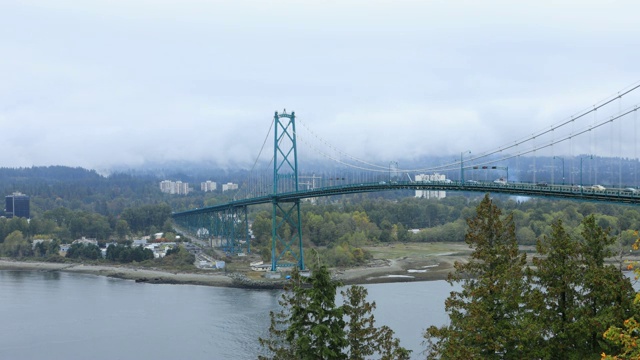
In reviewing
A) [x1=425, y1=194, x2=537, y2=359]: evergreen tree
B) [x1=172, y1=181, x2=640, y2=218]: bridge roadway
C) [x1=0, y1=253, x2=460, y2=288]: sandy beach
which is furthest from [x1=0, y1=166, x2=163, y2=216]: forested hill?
[x1=425, y1=194, x2=537, y2=359]: evergreen tree

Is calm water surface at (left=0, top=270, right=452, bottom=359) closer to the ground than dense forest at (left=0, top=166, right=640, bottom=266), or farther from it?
closer to the ground

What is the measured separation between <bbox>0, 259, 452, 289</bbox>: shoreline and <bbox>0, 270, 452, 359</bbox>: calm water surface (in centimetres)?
65

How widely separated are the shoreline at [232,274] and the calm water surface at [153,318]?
0.65 m

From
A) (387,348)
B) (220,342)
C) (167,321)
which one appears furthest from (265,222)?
(387,348)

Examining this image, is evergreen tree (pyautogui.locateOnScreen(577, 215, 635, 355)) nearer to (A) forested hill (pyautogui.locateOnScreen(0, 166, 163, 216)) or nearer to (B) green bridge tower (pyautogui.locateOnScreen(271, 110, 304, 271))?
(B) green bridge tower (pyautogui.locateOnScreen(271, 110, 304, 271))

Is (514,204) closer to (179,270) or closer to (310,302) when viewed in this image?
(179,270)

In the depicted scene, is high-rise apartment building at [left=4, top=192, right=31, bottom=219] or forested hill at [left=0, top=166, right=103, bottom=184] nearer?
high-rise apartment building at [left=4, top=192, right=31, bottom=219]

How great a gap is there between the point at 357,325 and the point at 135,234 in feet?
106

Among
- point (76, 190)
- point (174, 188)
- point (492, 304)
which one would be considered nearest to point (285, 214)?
point (492, 304)

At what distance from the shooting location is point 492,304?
5.28m

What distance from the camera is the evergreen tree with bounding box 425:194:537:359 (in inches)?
198

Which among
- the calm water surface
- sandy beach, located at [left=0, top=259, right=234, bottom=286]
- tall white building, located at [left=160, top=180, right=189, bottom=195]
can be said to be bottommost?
the calm water surface

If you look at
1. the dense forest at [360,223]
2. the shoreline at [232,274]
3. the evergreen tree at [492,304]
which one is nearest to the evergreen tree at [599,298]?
the evergreen tree at [492,304]

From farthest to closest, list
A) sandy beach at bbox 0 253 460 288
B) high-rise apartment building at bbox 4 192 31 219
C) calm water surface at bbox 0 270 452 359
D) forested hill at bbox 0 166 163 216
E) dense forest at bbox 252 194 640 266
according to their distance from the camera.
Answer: forested hill at bbox 0 166 163 216, high-rise apartment building at bbox 4 192 31 219, dense forest at bbox 252 194 640 266, sandy beach at bbox 0 253 460 288, calm water surface at bbox 0 270 452 359
